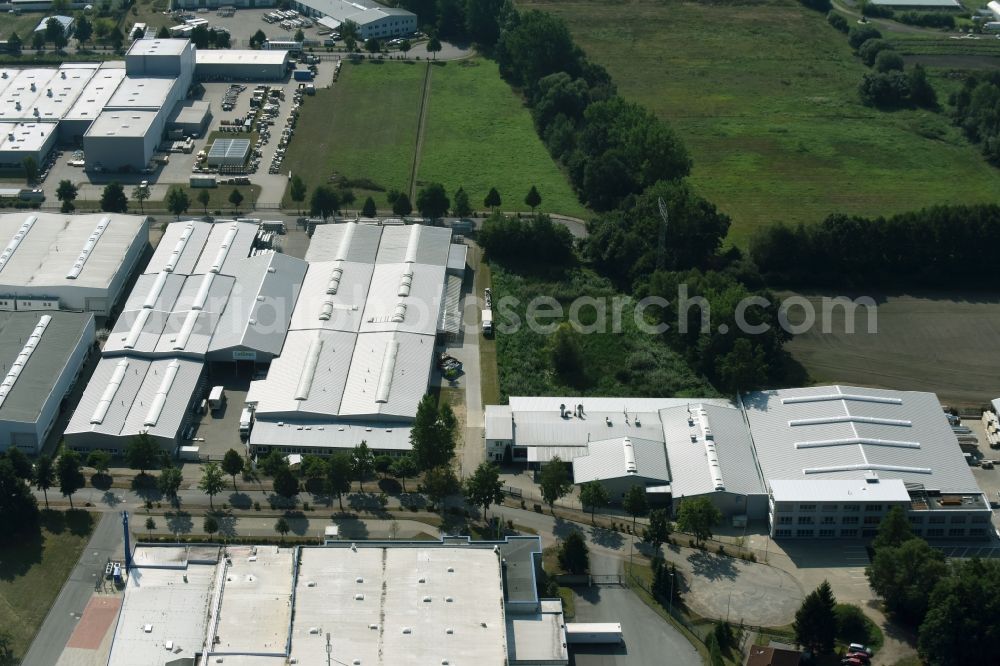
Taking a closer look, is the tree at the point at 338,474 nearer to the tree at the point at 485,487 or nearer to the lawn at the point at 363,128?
the tree at the point at 485,487

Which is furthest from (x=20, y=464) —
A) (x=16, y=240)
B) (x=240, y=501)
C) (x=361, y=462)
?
(x=16, y=240)

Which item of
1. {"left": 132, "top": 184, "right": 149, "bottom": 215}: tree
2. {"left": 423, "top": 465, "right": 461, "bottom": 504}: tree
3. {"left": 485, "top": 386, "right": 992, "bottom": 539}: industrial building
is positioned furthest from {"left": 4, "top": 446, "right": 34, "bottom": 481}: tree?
{"left": 132, "top": 184, "right": 149, "bottom": 215}: tree

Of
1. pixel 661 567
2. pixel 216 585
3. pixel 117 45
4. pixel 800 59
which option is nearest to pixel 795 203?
pixel 800 59

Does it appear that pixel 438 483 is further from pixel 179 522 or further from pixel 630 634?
pixel 179 522

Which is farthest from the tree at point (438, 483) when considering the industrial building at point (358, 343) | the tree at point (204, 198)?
the tree at point (204, 198)

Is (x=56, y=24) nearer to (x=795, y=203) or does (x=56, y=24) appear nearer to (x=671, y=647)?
(x=795, y=203)

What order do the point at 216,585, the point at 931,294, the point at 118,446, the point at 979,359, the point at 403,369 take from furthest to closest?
the point at 931,294, the point at 979,359, the point at 403,369, the point at 118,446, the point at 216,585
